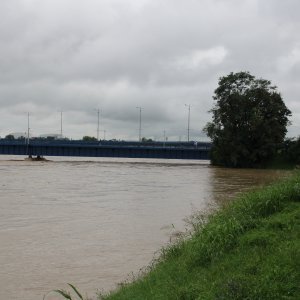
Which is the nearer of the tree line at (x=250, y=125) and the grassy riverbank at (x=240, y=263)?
the grassy riverbank at (x=240, y=263)

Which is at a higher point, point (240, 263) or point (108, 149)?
point (108, 149)

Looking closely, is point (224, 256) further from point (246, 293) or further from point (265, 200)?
point (265, 200)

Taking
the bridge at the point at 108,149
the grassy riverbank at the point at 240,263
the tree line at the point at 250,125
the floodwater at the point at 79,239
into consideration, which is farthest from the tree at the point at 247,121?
the grassy riverbank at the point at 240,263

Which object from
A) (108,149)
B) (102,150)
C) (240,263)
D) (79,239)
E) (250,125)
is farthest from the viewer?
(102,150)

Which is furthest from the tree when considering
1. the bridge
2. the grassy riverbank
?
the grassy riverbank

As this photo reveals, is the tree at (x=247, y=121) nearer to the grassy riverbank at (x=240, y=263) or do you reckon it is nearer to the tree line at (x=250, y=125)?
the tree line at (x=250, y=125)

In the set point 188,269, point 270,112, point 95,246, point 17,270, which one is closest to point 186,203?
point 95,246

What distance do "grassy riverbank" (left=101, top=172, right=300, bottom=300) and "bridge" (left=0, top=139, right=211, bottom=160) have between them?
99277 mm

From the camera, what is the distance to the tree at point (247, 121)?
8394cm

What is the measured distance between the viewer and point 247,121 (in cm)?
8550

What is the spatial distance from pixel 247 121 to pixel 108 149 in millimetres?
38422

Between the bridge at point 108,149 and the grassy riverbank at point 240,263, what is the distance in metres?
99.3

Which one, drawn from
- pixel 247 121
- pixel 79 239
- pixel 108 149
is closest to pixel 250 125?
pixel 247 121

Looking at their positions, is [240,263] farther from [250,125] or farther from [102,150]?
[102,150]
